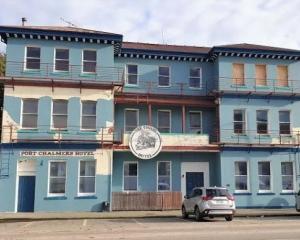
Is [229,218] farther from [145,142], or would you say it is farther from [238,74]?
[238,74]

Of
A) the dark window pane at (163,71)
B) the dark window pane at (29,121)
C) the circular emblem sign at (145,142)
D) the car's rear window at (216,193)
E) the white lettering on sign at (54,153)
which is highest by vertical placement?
the dark window pane at (163,71)

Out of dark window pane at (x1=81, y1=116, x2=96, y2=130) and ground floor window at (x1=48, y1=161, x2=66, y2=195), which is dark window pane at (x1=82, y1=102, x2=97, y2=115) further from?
ground floor window at (x1=48, y1=161, x2=66, y2=195)

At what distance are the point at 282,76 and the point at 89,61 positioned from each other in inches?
563

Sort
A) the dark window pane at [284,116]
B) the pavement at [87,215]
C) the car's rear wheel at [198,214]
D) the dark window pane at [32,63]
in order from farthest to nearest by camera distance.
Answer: the dark window pane at [284,116] → the dark window pane at [32,63] → the pavement at [87,215] → the car's rear wheel at [198,214]

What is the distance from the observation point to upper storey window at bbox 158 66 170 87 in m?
31.4

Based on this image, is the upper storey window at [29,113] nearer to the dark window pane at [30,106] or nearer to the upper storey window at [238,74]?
the dark window pane at [30,106]

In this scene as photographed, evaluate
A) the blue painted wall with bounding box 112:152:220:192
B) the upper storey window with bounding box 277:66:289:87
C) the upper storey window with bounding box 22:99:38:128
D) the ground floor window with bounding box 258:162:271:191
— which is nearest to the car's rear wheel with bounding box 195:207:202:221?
the blue painted wall with bounding box 112:152:220:192

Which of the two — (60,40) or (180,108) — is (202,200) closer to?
(180,108)

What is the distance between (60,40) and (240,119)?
1356cm

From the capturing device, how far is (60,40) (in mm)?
27469

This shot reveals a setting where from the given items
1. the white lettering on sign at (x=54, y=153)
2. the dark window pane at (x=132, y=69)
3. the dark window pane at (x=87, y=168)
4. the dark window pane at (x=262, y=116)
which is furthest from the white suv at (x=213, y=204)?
the dark window pane at (x=132, y=69)

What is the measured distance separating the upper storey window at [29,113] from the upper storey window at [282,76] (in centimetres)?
1735

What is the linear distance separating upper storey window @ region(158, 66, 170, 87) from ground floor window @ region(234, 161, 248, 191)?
25.3 feet

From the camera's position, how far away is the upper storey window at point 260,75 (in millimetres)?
31000
